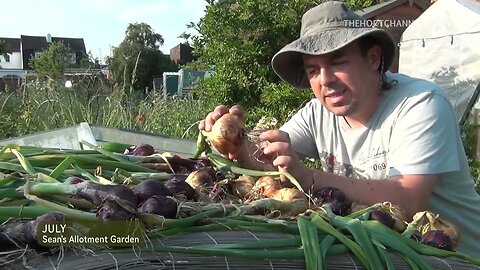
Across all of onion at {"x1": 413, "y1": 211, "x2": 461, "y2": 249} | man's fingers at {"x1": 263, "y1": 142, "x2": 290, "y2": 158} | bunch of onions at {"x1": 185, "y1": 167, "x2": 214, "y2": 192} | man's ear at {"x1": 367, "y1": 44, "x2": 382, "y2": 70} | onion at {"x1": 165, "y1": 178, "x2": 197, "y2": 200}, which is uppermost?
man's ear at {"x1": 367, "y1": 44, "x2": 382, "y2": 70}

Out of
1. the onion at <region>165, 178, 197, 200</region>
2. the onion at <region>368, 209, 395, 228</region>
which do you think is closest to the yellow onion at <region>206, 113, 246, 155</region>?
the onion at <region>165, 178, 197, 200</region>

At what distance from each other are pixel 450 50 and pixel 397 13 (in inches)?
209

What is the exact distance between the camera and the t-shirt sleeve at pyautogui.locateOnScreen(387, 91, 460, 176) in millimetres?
1810

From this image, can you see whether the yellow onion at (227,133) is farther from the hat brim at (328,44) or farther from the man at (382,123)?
the hat brim at (328,44)

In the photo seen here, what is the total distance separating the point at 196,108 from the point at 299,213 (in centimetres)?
593

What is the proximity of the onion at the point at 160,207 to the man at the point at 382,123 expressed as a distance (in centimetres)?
61

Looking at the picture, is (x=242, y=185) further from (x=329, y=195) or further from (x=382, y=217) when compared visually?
(x=382, y=217)

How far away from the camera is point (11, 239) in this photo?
0.99 metres

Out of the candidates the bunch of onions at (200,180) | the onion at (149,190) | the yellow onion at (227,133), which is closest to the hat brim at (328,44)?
the yellow onion at (227,133)

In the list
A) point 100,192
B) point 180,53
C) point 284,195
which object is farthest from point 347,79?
point 180,53

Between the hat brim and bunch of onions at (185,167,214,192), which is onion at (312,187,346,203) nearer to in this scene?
bunch of onions at (185,167,214,192)

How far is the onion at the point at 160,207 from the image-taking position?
1.08 m

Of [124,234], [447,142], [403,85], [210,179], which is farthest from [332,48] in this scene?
[124,234]

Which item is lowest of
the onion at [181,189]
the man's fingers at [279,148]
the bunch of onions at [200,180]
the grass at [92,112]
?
the grass at [92,112]
